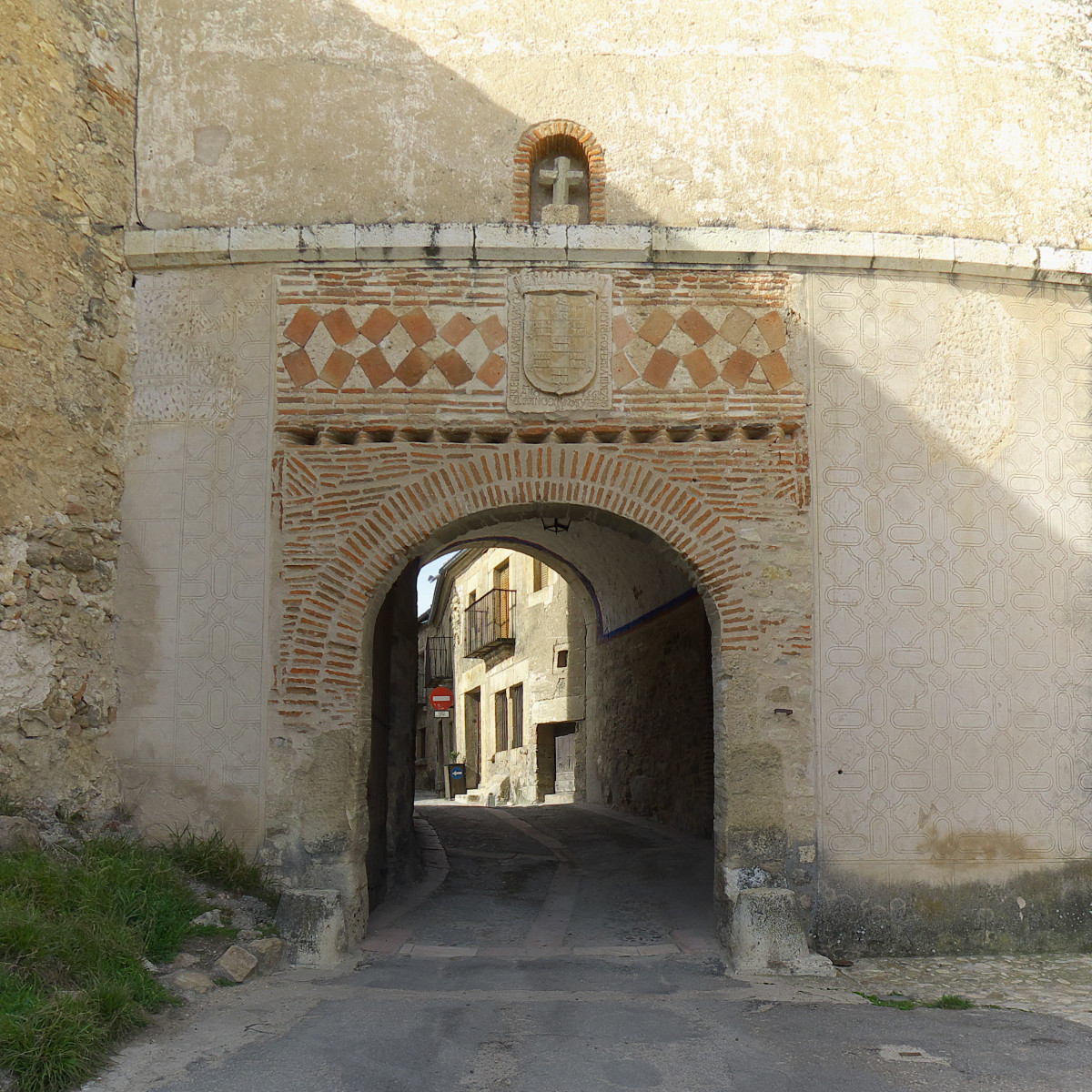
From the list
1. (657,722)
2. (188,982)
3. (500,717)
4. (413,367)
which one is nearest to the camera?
(188,982)

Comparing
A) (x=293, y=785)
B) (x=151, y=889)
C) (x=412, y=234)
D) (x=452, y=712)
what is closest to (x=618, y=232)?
(x=412, y=234)

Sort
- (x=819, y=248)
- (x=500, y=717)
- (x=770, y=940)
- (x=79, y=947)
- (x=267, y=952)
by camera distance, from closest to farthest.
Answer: (x=79, y=947) < (x=267, y=952) < (x=770, y=940) < (x=819, y=248) < (x=500, y=717)

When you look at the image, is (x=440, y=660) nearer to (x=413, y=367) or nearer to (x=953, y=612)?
(x=413, y=367)

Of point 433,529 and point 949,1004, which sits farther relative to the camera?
point 433,529

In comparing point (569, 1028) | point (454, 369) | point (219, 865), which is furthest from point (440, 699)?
point (569, 1028)

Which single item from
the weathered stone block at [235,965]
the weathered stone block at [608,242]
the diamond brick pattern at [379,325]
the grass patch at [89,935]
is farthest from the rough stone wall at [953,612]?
the grass patch at [89,935]

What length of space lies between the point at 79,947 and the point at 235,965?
90cm

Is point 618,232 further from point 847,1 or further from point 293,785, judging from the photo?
point 293,785

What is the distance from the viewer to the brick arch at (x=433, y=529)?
605 cm

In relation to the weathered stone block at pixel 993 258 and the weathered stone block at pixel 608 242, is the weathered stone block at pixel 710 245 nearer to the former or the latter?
the weathered stone block at pixel 608 242

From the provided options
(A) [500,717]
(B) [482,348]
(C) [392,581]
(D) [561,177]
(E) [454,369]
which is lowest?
(A) [500,717]

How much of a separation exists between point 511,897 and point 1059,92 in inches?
250

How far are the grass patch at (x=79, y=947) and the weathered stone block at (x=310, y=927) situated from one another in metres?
0.46

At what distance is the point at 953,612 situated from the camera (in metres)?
6.25
